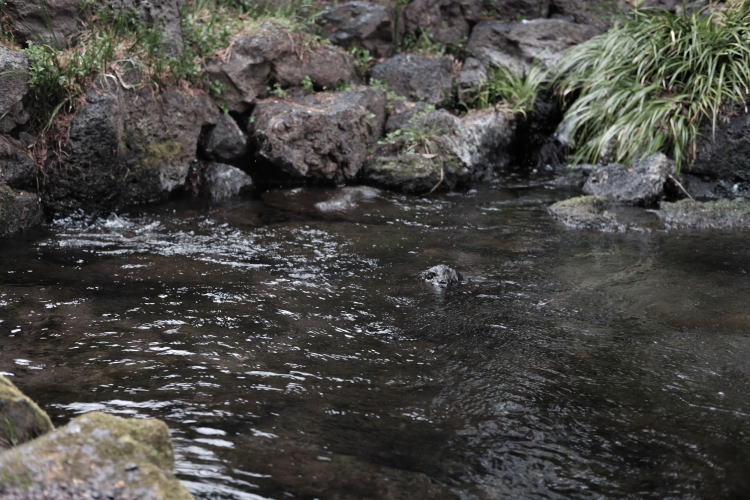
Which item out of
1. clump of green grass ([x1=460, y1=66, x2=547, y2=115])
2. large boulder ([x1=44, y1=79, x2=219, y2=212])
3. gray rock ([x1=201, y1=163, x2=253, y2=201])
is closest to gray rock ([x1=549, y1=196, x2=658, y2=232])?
clump of green grass ([x1=460, y1=66, x2=547, y2=115])

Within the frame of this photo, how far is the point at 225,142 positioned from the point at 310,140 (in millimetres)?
939

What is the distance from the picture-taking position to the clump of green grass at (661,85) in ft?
26.0

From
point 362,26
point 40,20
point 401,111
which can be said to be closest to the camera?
point 40,20

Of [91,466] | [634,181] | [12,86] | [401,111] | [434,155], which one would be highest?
[12,86]

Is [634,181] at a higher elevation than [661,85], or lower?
lower

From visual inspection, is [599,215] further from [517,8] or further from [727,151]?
[517,8]

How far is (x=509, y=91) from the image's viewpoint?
950cm

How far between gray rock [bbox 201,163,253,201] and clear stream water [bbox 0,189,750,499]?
1.23 metres

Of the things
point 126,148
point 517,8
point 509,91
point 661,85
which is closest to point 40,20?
point 126,148

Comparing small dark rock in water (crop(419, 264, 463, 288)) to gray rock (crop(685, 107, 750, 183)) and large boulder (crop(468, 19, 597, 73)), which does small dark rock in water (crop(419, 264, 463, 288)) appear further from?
large boulder (crop(468, 19, 597, 73))

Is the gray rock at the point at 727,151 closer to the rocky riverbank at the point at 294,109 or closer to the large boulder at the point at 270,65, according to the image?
the rocky riverbank at the point at 294,109

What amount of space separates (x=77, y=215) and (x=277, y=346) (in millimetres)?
3535

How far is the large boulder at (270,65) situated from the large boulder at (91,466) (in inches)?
252

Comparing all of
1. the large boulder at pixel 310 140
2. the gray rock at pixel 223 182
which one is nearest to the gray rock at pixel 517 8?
the large boulder at pixel 310 140
